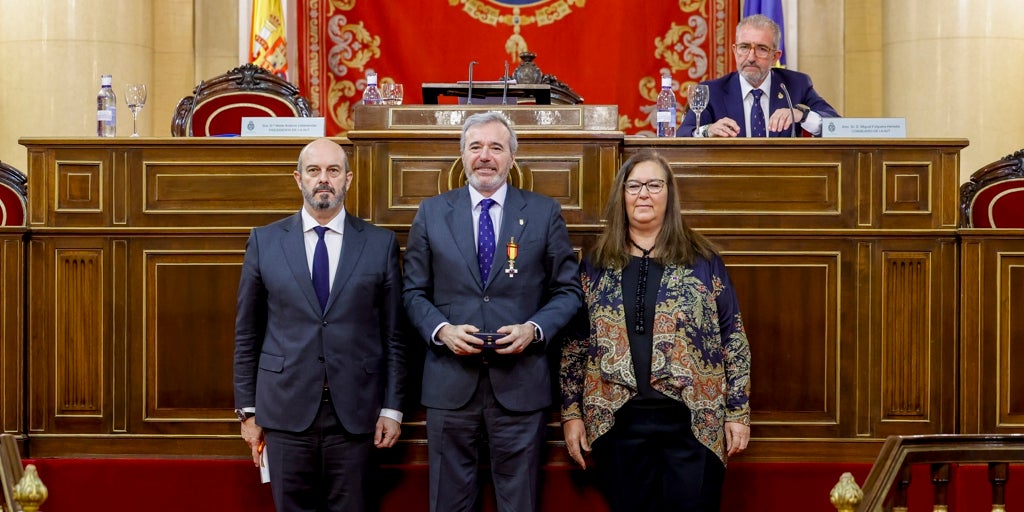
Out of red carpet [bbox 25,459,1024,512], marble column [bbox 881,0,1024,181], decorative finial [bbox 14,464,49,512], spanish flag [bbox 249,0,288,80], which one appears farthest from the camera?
spanish flag [bbox 249,0,288,80]

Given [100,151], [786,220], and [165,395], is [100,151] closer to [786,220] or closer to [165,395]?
[165,395]

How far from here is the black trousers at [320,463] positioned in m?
3.69

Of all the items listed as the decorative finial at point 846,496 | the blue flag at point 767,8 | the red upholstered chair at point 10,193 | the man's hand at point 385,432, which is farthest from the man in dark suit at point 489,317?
the blue flag at point 767,8

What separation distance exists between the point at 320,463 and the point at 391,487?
19.8 inches

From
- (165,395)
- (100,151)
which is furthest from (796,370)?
(100,151)

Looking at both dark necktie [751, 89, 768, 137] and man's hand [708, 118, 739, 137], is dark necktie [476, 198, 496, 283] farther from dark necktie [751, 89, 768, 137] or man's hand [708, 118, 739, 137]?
dark necktie [751, 89, 768, 137]

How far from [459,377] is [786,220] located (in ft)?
4.44

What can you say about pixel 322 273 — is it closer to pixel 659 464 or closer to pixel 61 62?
pixel 659 464

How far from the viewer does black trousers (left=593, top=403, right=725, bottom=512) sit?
11.7 feet

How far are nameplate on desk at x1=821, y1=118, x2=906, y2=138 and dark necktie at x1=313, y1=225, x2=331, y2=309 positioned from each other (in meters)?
1.79

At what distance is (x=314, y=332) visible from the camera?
3.70 meters

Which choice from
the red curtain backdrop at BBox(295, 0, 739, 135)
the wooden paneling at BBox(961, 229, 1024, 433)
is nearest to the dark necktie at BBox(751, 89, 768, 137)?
the wooden paneling at BBox(961, 229, 1024, 433)

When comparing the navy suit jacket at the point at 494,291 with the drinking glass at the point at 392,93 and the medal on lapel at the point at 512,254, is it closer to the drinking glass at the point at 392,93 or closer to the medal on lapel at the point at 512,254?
the medal on lapel at the point at 512,254

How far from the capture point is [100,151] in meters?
4.36
